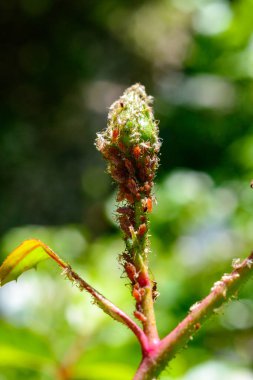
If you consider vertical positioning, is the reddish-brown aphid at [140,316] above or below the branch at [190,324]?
above

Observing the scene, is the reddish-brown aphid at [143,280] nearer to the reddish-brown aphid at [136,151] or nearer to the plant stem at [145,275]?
the plant stem at [145,275]

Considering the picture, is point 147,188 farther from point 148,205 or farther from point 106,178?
point 106,178

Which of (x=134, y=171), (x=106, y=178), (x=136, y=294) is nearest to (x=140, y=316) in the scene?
(x=136, y=294)

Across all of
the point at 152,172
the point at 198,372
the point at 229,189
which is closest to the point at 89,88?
the point at 229,189

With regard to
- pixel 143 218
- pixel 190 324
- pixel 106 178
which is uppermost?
pixel 106 178

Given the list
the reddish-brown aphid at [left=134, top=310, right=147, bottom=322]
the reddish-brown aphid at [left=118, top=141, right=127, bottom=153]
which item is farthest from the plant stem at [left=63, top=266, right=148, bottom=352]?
the reddish-brown aphid at [left=118, top=141, right=127, bottom=153]

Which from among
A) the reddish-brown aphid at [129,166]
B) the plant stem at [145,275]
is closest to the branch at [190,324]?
the plant stem at [145,275]
